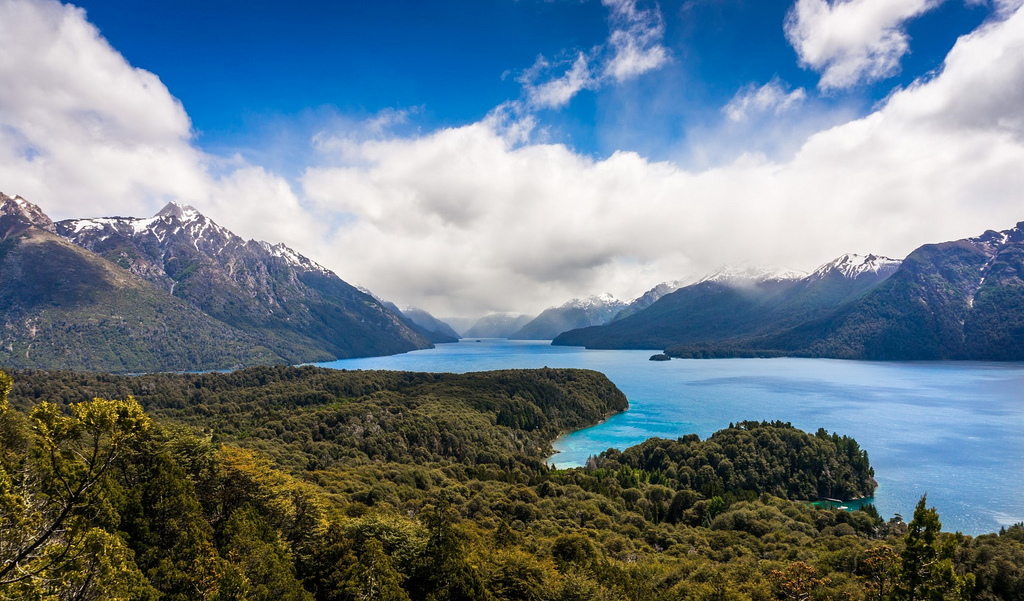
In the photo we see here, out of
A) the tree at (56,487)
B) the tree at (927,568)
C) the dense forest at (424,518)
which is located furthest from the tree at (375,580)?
the tree at (927,568)

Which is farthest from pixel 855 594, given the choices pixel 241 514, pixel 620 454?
pixel 620 454

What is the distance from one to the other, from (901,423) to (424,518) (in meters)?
133

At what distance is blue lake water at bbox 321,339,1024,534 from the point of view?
227 ft

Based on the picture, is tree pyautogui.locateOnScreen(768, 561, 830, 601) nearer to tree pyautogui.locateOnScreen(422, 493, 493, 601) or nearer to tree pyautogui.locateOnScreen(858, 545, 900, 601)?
tree pyautogui.locateOnScreen(858, 545, 900, 601)

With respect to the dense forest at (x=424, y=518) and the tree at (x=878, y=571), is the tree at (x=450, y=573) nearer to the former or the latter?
the dense forest at (x=424, y=518)

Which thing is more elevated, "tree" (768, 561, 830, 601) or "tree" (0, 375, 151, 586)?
"tree" (0, 375, 151, 586)

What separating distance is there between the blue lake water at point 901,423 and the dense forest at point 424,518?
1122 centimetres

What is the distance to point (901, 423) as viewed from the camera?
112562mm

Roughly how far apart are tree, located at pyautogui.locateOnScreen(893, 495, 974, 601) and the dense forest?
3.5 inches

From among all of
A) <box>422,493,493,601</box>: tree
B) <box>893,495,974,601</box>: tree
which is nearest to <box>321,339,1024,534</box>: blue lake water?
<box>893,495,974,601</box>: tree

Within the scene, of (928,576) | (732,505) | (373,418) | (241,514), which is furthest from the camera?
(373,418)

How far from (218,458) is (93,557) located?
20.2m

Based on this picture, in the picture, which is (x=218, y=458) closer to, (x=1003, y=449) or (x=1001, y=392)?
(x=1003, y=449)

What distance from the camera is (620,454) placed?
93062mm
